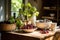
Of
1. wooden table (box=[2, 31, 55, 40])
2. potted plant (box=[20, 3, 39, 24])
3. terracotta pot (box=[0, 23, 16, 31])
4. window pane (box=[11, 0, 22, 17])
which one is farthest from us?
window pane (box=[11, 0, 22, 17])

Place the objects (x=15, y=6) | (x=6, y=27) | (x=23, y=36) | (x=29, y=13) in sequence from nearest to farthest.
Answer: (x=23, y=36), (x=6, y=27), (x=29, y=13), (x=15, y=6)

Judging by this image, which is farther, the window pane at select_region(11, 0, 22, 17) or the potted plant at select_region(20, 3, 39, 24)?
the window pane at select_region(11, 0, 22, 17)

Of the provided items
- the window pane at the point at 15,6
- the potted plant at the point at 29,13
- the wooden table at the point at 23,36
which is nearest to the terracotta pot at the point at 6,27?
the wooden table at the point at 23,36

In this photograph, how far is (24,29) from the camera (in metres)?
2.51

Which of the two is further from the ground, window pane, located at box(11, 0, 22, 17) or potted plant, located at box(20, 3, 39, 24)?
window pane, located at box(11, 0, 22, 17)

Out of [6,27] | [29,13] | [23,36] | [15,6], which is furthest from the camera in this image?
[15,6]

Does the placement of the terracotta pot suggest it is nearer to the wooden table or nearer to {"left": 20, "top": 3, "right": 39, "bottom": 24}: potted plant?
the wooden table

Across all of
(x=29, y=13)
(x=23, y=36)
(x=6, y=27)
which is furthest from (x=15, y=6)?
(x=23, y=36)

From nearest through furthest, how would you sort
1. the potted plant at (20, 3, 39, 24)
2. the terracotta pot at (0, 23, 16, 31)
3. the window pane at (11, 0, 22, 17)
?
the terracotta pot at (0, 23, 16, 31) < the potted plant at (20, 3, 39, 24) < the window pane at (11, 0, 22, 17)

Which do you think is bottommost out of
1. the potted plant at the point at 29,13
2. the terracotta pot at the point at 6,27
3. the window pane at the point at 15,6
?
the terracotta pot at the point at 6,27

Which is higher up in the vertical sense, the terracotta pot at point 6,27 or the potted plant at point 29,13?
the potted plant at point 29,13

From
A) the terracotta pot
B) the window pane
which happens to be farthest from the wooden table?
the window pane

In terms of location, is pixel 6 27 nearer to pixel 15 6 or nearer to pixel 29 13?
pixel 29 13

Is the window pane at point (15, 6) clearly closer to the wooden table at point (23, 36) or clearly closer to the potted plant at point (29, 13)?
the potted plant at point (29, 13)
